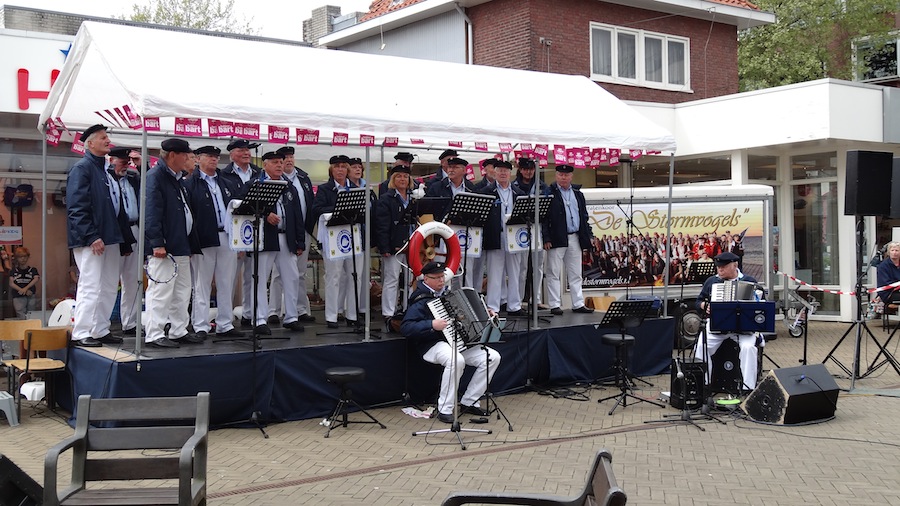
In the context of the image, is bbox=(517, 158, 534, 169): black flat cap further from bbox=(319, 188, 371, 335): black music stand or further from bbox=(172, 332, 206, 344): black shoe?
bbox=(172, 332, 206, 344): black shoe

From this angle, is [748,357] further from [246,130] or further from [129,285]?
[129,285]

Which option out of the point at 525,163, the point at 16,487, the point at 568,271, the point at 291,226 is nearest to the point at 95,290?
the point at 291,226

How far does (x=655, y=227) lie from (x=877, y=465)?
848 centimetres

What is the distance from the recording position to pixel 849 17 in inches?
1133

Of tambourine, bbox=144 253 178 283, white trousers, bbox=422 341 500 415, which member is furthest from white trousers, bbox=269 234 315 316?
white trousers, bbox=422 341 500 415

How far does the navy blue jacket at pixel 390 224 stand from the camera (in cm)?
1162

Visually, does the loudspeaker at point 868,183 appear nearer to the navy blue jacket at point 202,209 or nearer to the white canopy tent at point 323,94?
the white canopy tent at point 323,94

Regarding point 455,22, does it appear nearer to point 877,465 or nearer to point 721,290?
point 721,290

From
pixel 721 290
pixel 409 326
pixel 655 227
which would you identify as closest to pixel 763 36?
pixel 655 227

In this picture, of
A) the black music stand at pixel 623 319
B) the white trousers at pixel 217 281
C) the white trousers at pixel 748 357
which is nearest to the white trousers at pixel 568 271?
the black music stand at pixel 623 319

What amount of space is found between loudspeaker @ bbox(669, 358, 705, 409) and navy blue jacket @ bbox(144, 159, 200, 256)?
5.56 meters

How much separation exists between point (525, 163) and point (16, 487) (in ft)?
30.2

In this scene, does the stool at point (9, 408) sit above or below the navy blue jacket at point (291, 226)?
below

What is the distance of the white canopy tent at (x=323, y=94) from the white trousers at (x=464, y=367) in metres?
2.36
